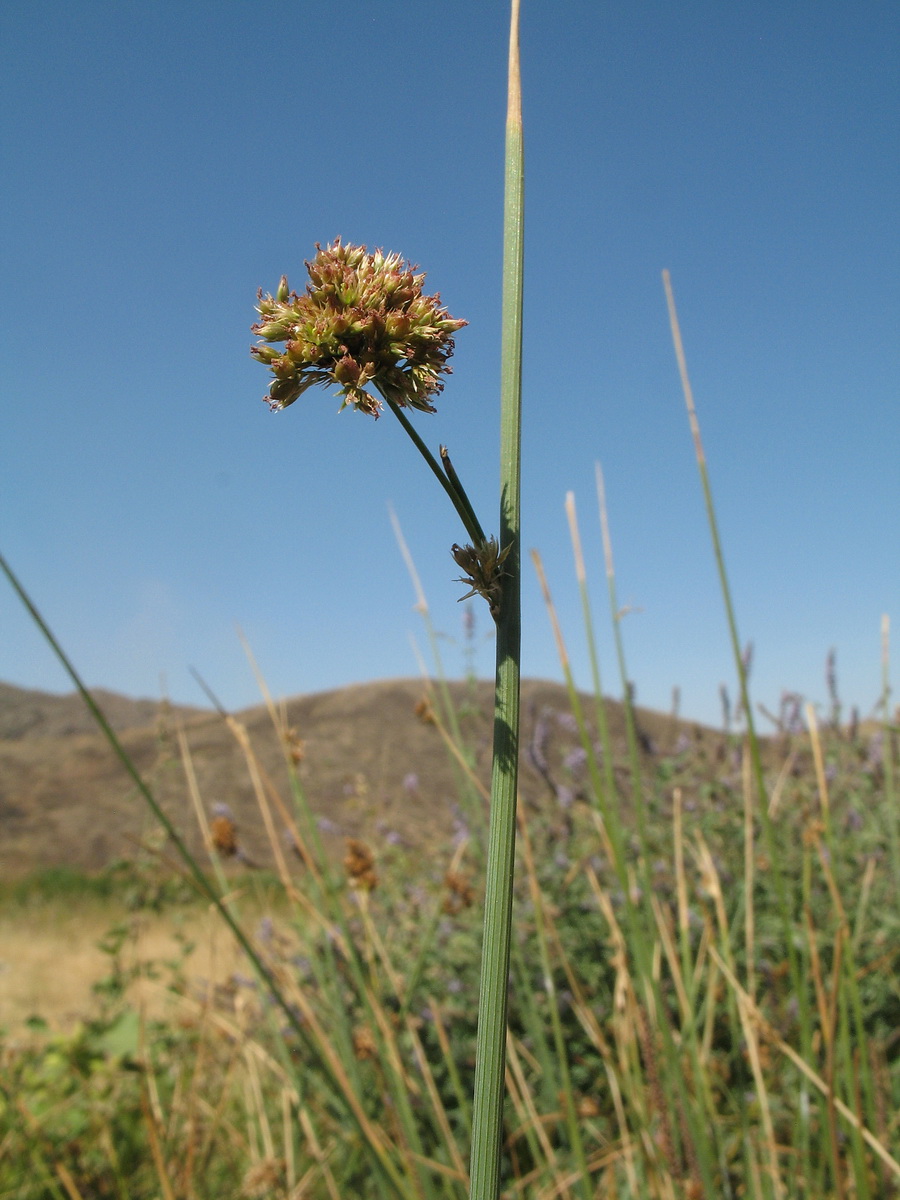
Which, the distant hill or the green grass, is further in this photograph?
the distant hill

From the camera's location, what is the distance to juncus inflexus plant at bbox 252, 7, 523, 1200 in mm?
370

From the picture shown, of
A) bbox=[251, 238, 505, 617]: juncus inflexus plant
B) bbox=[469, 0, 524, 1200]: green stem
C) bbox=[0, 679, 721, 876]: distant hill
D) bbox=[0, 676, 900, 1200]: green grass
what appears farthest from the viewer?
bbox=[0, 679, 721, 876]: distant hill

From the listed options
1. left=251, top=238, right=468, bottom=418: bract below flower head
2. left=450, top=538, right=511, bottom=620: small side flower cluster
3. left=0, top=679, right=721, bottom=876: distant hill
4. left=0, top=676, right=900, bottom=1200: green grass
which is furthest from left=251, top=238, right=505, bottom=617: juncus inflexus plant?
left=0, top=679, right=721, bottom=876: distant hill

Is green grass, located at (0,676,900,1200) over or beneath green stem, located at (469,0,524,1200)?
beneath

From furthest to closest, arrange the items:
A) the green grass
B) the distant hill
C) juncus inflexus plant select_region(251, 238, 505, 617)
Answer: the distant hill → the green grass → juncus inflexus plant select_region(251, 238, 505, 617)

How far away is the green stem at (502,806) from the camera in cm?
37

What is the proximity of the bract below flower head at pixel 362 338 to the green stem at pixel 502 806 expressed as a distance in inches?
2.8

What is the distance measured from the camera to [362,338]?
48 centimetres

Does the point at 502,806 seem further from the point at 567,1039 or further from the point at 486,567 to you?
the point at 567,1039

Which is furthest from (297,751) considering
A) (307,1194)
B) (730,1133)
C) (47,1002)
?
(47,1002)

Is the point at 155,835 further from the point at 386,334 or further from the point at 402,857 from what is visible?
the point at 386,334

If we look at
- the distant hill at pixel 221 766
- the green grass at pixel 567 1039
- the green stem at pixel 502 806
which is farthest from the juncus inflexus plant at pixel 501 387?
the distant hill at pixel 221 766

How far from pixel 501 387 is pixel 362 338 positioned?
0.11 m

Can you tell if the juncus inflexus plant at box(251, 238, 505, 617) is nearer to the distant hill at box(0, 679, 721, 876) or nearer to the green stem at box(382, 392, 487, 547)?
the green stem at box(382, 392, 487, 547)
